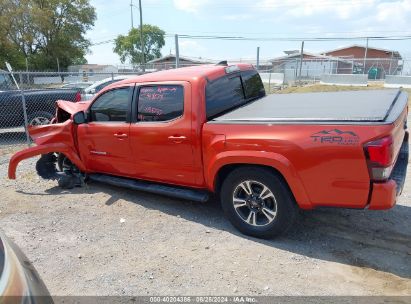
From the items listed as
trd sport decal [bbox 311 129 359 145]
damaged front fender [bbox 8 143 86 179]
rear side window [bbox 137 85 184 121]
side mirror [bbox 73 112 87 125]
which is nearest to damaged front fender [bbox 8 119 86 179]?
damaged front fender [bbox 8 143 86 179]

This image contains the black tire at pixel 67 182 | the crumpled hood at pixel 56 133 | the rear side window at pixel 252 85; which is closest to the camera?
the rear side window at pixel 252 85

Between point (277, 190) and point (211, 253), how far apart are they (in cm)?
95

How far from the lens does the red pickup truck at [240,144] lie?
3.11m

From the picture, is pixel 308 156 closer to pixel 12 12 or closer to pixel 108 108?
pixel 108 108

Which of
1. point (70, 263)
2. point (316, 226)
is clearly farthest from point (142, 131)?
point (316, 226)

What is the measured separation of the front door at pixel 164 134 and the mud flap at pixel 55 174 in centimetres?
153

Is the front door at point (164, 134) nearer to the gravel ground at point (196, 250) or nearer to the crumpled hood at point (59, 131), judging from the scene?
the gravel ground at point (196, 250)

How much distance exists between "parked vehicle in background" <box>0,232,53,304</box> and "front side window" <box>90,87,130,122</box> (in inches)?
112

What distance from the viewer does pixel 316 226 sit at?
13.5 feet

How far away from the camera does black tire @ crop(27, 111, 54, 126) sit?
9219mm

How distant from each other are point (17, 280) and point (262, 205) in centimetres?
253

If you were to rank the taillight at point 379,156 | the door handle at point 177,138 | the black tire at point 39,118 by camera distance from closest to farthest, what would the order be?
1. the taillight at point 379,156
2. the door handle at point 177,138
3. the black tire at point 39,118

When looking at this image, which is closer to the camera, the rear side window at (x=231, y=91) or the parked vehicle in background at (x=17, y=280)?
the parked vehicle in background at (x=17, y=280)

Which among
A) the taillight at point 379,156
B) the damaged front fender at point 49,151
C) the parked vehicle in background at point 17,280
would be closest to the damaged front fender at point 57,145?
the damaged front fender at point 49,151
